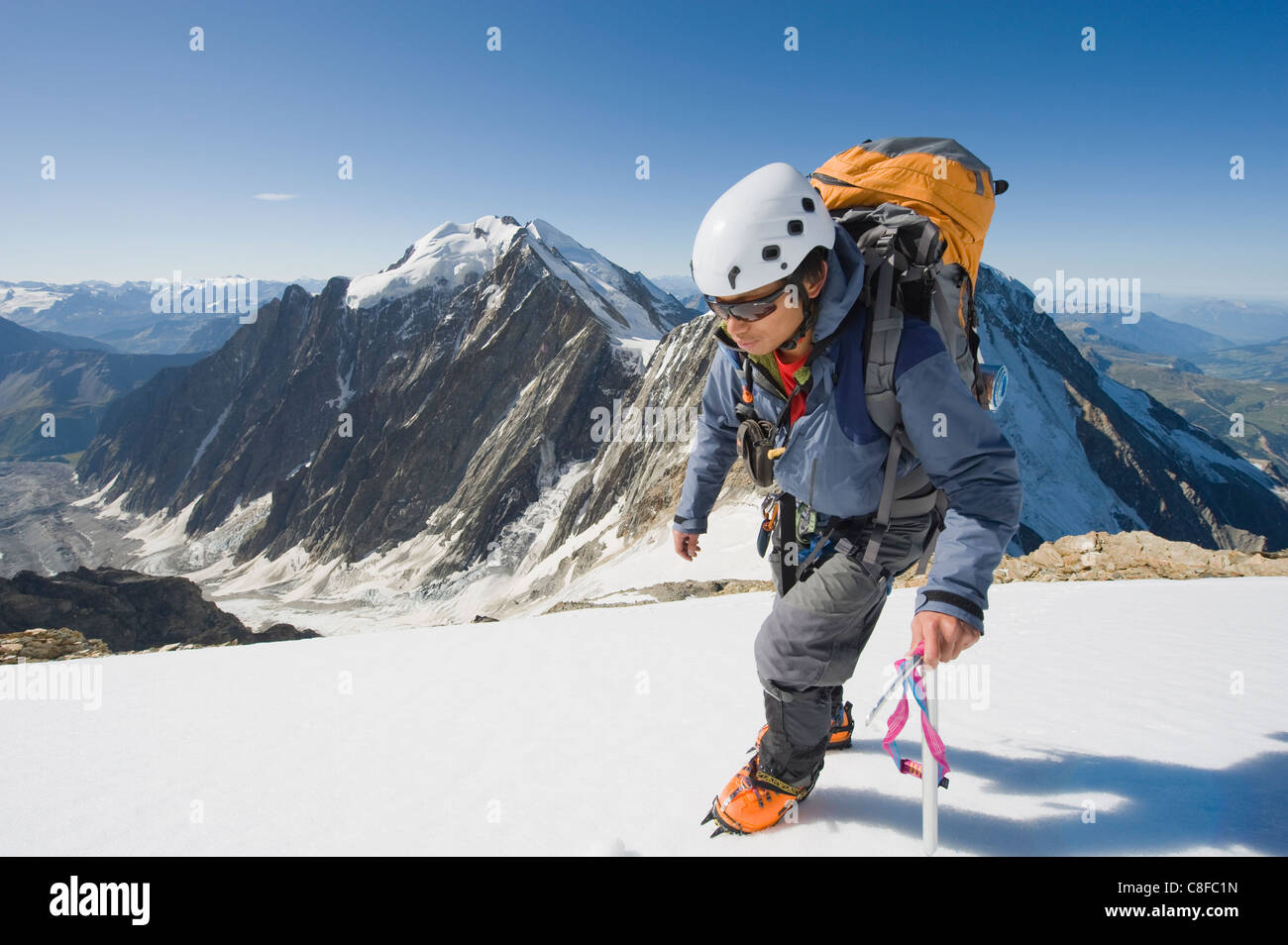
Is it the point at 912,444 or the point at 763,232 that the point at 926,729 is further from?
the point at 763,232

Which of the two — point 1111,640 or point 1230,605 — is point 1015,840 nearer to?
point 1111,640

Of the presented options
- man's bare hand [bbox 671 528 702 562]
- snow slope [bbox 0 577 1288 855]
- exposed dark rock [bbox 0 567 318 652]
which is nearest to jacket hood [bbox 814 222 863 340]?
man's bare hand [bbox 671 528 702 562]

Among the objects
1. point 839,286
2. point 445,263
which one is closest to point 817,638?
point 839,286

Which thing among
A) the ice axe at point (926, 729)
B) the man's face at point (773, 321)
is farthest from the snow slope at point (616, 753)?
the man's face at point (773, 321)

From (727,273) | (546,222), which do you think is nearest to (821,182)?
(727,273)

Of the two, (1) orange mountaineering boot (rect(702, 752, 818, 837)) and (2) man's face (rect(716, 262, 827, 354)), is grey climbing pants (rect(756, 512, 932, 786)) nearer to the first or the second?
(1) orange mountaineering boot (rect(702, 752, 818, 837))

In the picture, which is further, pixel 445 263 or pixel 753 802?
pixel 445 263
